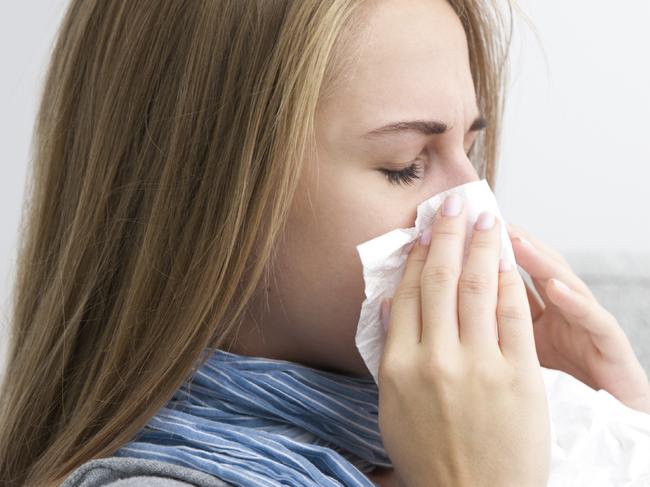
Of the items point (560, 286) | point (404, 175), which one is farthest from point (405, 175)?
point (560, 286)

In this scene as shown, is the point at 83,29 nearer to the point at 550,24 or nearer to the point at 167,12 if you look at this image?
the point at 167,12

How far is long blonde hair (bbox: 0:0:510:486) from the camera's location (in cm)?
104

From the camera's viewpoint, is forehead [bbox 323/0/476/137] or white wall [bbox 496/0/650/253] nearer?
forehead [bbox 323/0/476/137]

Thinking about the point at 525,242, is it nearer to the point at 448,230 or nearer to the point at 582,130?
the point at 448,230

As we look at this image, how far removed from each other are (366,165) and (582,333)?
0.49 meters

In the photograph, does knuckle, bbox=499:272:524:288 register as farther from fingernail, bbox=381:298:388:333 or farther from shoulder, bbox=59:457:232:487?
shoulder, bbox=59:457:232:487

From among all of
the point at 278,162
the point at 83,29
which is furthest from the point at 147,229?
the point at 83,29

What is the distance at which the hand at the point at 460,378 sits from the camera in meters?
0.98

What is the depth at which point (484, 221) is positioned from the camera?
42.8 inches

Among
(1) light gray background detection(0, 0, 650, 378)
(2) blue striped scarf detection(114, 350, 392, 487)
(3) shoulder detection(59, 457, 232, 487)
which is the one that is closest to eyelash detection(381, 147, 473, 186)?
(2) blue striped scarf detection(114, 350, 392, 487)

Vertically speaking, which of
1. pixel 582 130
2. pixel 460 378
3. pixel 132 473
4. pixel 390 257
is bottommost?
pixel 132 473

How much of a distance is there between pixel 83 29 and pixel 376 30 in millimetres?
356

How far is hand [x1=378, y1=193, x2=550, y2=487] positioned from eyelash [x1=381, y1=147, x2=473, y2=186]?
60 millimetres

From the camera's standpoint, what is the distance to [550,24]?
6.78ft
